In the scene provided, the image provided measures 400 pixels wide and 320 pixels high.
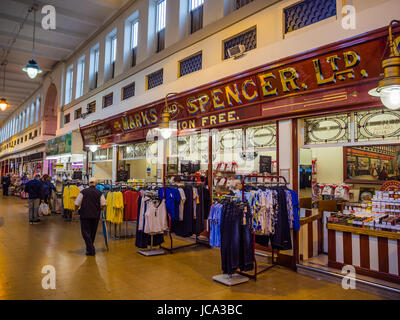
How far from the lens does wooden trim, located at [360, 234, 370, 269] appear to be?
14.6 feet

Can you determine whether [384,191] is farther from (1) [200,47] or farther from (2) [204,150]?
(1) [200,47]

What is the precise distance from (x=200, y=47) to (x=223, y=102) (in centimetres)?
177

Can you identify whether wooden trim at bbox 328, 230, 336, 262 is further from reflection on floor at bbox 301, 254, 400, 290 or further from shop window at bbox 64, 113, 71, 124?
shop window at bbox 64, 113, 71, 124

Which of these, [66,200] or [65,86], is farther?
[65,86]

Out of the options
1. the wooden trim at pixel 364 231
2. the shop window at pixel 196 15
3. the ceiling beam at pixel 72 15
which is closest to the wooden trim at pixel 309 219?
the wooden trim at pixel 364 231

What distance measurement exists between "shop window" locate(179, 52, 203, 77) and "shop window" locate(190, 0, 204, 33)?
0.89 meters

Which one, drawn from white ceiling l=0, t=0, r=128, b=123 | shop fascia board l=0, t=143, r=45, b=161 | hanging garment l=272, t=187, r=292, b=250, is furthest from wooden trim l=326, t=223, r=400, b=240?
shop fascia board l=0, t=143, r=45, b=161

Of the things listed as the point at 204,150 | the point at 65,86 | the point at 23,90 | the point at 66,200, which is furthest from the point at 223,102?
the point at 23,90

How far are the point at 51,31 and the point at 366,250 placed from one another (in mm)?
13419

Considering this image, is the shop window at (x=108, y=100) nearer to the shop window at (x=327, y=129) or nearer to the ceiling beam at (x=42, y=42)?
the ceiling beam at (x=42, y=42)

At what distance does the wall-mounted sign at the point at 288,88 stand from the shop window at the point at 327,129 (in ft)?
1.60

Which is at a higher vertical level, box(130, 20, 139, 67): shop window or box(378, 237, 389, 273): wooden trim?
box(130, 20, 139, 67): shop window

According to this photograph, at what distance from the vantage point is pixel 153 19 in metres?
9.45

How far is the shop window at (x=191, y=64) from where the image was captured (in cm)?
749
